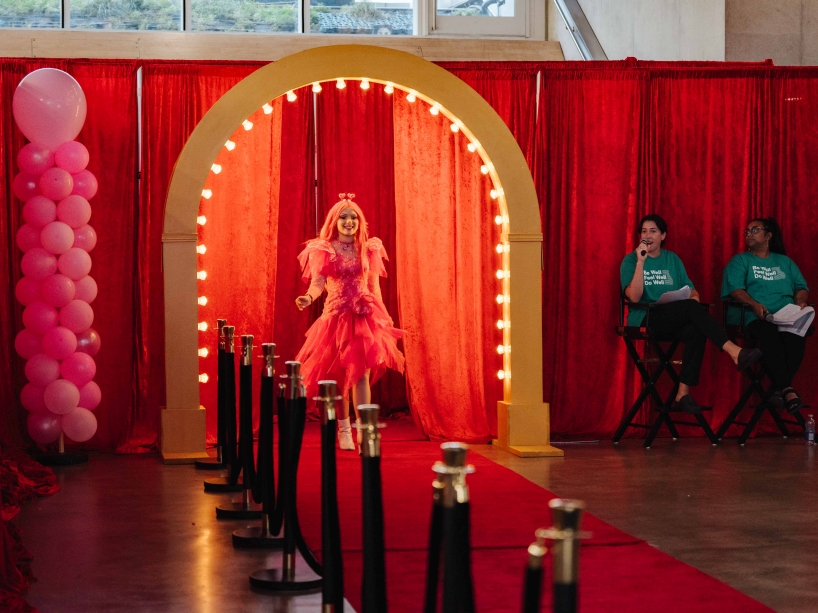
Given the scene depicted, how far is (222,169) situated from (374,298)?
48.8 inches

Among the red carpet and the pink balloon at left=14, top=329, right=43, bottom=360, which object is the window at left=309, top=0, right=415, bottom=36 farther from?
the red carpet

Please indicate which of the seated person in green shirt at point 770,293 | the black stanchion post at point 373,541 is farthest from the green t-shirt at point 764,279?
the black stanchion post at point 373,541

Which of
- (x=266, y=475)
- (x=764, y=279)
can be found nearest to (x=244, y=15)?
(x=764, y=279)

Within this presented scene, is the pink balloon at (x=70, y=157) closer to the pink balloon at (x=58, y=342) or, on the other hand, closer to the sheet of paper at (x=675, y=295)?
the pink balloon at (x=58, y=342)

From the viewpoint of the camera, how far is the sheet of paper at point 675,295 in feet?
20.2

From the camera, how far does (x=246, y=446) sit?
4398 mm

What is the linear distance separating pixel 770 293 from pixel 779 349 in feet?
1.20

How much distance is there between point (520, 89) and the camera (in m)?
6.46

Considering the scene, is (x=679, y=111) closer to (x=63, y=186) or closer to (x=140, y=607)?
(x=63, y=186)

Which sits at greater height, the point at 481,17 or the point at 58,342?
the point at 481,17

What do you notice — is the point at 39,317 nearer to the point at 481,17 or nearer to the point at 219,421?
the point at 219,421

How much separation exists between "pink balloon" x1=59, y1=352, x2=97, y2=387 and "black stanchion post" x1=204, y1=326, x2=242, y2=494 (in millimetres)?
956

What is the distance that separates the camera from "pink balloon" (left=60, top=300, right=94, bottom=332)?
5.65m

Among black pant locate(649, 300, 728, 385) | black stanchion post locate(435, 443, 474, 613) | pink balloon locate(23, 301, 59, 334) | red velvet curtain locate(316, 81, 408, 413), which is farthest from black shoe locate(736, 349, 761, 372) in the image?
black stanchion post locate(435, 443, 474, 613)
